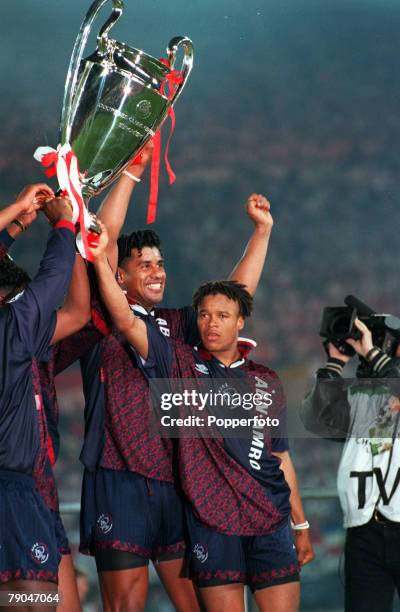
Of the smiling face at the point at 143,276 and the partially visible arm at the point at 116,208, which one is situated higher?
the partially visible arm at the point at 116,208

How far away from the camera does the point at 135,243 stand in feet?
9.39

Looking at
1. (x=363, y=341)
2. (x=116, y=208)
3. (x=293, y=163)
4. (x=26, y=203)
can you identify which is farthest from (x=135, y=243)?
(x=293, y=163)

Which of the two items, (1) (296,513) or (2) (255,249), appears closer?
(1) (296,513)

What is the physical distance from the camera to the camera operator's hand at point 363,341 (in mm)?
2737

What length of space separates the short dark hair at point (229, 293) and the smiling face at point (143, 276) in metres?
0.13

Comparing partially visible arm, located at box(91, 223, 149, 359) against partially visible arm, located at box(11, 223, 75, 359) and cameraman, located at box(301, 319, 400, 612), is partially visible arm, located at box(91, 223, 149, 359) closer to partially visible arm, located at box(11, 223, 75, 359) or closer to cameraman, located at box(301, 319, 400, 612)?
partially visible arm, located at box(11, 223, 75, 359)

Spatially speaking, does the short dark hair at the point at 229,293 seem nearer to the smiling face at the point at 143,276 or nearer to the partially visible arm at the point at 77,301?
the smiling face at the point at 143,276

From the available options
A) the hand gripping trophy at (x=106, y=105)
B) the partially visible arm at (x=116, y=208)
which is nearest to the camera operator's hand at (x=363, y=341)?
the partially visible arm at (x=116, y=208)

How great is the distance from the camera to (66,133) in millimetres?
2395

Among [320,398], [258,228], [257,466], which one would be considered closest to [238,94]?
[258,228]

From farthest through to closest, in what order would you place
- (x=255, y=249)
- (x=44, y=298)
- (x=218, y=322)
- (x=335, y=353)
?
(x=255, y=249), (x=335, y=353), (x=218, y=322), (x=44, y=298)

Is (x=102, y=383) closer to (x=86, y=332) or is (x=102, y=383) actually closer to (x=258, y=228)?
(x=86, y=332)

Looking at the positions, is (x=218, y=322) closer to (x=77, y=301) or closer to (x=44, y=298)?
(x=77, y=301)

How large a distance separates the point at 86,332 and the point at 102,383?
0.55ft
